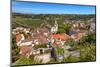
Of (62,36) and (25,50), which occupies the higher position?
(62,36)

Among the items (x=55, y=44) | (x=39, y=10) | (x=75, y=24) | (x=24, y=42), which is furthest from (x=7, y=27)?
(x=75, y=24)

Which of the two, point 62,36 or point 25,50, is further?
point 62,36

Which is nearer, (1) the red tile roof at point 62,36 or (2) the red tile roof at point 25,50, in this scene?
(2) the red tile roof at point 25,50

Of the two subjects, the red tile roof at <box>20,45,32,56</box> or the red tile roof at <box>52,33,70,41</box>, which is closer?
the red tile roof at <box>20,45,32,56</box>

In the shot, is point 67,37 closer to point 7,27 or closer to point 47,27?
point 47,27

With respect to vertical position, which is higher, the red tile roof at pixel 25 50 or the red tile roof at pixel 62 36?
the red tile roof at pixel 62 36

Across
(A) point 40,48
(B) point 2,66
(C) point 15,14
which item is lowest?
(B) point 2,66

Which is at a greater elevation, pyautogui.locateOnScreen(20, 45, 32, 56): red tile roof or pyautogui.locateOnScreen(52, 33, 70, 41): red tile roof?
pyautogui.locateOnScreen(52, 33, 70, 41): red tile roof

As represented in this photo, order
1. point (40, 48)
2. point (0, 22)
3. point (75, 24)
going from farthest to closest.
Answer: point (75, 24) → point (40, 48) → point (0, 22)

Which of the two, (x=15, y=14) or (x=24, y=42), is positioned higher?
(x=15, y=14)

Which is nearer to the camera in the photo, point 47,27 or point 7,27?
point 7,27

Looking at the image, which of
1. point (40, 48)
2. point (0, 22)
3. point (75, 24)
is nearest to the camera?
point (0, 22)
